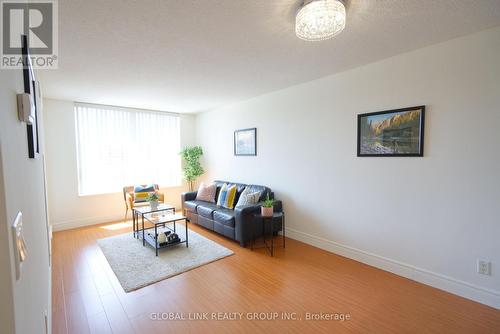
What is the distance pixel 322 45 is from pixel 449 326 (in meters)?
2.72

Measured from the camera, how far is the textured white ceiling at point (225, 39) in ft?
5.52

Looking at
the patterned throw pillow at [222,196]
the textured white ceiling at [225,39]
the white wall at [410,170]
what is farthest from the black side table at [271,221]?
the textured white ceiling at [225,39]

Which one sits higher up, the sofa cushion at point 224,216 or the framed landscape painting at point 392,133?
the framed landscape painting at point 392,133

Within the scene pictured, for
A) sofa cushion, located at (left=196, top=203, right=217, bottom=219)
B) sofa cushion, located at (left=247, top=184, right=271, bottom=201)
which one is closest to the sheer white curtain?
sofa cushion, located at (left=196, top=203, right=217, bottom=219)

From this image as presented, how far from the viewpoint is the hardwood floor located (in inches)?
74.1

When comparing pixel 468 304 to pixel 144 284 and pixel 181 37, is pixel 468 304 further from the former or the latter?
pixel 181 37

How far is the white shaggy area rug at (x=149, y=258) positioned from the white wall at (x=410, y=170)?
4.80 feet

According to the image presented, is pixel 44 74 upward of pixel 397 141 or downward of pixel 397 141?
upward

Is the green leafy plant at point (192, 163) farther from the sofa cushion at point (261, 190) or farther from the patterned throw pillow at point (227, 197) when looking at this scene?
the sofa cushion at point (261, 190)

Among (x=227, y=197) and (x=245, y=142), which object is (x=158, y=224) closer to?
(x=227, y=197)

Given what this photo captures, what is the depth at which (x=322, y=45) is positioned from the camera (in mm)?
2270

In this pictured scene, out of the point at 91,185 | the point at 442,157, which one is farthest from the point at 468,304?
the point at 91,185

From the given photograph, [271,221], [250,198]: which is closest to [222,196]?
[250,198]

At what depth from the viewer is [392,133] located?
259 cm
